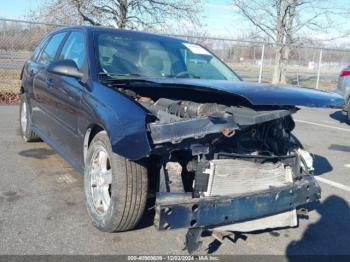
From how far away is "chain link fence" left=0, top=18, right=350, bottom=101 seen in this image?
13.4 metres

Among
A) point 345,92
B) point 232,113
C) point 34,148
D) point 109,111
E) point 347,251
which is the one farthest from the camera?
point 345,92

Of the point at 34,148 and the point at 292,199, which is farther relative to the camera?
the point at 34,148

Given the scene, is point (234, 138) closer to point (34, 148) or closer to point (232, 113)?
point (232, 113)

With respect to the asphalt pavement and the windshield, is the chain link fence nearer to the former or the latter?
the asphalt pavement

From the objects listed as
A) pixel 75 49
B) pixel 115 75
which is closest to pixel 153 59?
pixel 115 75

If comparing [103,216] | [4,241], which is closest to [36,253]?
[4,241]

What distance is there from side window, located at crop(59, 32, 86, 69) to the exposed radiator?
1.85m

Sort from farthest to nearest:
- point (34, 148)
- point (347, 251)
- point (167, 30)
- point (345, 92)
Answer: point (167, 30), point (345, 92), point (34, 148), point (347, 251)

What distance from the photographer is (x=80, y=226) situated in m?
3.59

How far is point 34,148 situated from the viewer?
6145mm

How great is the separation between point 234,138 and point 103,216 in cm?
125

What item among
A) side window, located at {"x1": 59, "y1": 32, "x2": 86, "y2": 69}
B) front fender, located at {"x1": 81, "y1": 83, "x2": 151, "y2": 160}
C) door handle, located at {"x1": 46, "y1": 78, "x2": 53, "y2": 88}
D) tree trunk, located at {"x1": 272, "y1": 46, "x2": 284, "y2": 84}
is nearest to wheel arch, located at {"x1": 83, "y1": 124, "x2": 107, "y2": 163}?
front fender, located at {"x1": 81, "y1": 83, "x2": 151, "y2": 160}

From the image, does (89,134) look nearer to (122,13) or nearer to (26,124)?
(26,124)

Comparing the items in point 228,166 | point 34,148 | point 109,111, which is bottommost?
point 34,148
